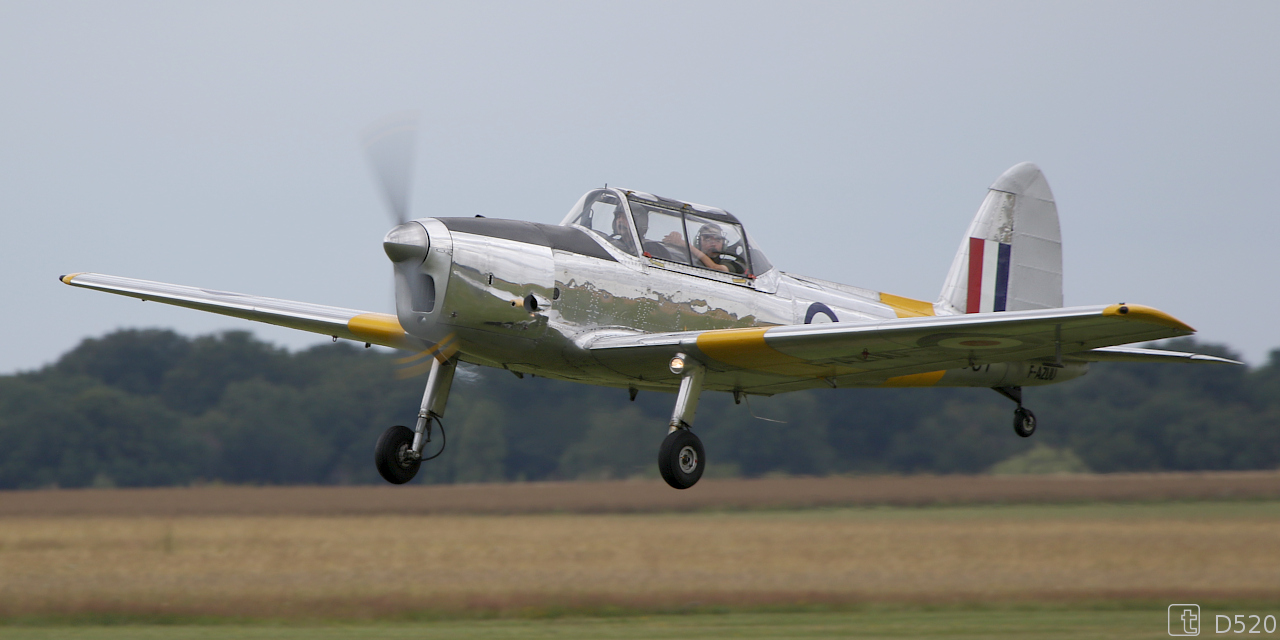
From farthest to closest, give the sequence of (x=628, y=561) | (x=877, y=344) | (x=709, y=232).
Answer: (x=628, y=561), (x=709, y=232), (x=877, y=344)

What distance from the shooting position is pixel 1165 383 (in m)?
44.4

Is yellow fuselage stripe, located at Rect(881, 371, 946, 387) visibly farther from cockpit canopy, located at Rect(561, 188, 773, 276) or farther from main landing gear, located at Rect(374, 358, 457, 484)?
main landing gear, located at Rect(374, 358, 457, 484)

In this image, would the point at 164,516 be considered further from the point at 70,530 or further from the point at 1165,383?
the point at 1165,383

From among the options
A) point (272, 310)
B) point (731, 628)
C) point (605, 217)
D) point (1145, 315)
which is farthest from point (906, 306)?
point (731, 628)

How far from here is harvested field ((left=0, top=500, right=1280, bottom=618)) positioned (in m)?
19.7

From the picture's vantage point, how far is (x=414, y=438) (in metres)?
9.45

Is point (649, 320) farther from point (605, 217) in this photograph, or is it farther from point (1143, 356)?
point (1143, 356)

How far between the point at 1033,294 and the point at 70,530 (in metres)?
20.3

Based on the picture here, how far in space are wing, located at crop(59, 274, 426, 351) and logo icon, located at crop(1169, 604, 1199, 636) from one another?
12044mm

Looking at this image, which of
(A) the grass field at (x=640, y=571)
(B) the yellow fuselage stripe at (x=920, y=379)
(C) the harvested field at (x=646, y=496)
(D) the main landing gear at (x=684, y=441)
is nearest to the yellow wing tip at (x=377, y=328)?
(D) the main landing gear at (x=684, y=441)

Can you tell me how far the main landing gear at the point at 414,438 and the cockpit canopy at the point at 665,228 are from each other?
5.26 ft

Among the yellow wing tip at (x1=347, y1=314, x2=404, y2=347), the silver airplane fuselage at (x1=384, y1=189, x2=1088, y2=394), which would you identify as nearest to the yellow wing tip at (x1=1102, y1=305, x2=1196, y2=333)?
the silver airplane fuselage at (x1=384, y1=189, x2=1088, y2=394)

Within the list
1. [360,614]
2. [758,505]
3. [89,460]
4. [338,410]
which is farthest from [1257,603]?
[89,460]

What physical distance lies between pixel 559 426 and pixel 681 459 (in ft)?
101
